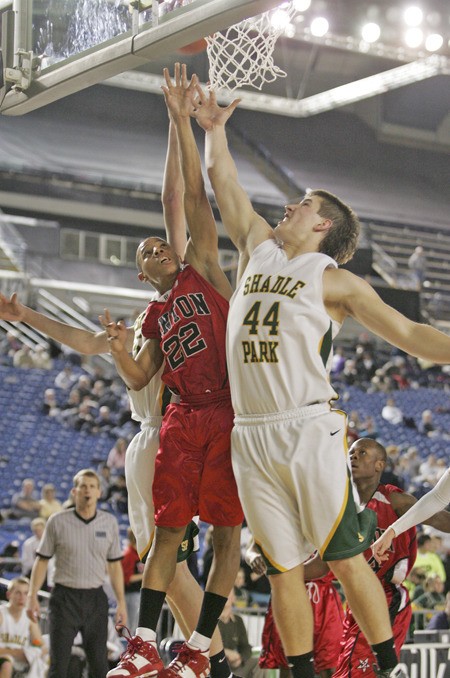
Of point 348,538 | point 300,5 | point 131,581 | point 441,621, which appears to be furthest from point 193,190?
point 300,5

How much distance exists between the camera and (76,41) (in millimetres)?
5895

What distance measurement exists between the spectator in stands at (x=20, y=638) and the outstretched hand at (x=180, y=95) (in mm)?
5749

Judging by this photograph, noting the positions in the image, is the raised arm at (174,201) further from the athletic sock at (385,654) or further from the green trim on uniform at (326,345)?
the athletic sock at (385,654)

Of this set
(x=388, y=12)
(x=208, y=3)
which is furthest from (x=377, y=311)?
(x=388, y=12)

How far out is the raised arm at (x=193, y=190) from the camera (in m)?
5.27

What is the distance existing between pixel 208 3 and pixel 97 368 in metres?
18.5

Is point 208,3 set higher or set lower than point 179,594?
higher

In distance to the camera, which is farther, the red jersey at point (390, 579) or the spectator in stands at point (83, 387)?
the spectator in stands at point (83, 387)

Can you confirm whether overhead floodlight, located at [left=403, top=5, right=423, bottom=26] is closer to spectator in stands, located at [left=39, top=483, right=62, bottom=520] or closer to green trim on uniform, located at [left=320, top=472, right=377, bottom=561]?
spectator in stands, located at [left=39, top=483, right=62, bottom=520]

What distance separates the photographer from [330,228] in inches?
197

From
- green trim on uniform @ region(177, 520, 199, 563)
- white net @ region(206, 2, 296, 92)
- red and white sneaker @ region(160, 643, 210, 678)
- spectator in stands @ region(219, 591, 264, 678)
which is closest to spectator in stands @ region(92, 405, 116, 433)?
spectator in stands @ region(219, 591, 264, 678)

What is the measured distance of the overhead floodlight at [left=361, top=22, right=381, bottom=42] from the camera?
26.4m

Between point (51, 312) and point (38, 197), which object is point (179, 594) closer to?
point (51, 312)

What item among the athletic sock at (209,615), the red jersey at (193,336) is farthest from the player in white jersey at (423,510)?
the red jersey at (193,336)
